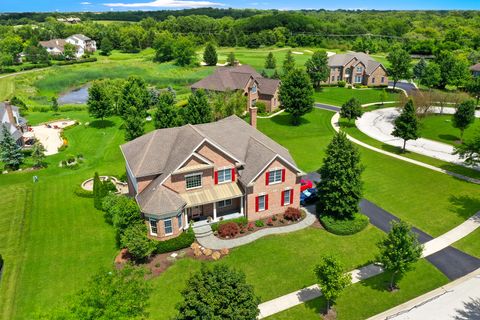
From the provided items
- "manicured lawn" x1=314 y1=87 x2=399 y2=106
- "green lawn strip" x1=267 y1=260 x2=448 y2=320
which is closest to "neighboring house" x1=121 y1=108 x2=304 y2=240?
"green lawn strip" x1=267 y1=260 x2=448 y2=320

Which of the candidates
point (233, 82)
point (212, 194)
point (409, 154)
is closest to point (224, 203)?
point (212, 194)

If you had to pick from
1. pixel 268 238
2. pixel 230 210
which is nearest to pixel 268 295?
pixel 268 238

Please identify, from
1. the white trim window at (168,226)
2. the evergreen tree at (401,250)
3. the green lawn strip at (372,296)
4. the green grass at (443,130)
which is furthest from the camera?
the green grass at (443,130)

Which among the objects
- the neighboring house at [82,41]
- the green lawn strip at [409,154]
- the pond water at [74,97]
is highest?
the neighboring house at [82,41]

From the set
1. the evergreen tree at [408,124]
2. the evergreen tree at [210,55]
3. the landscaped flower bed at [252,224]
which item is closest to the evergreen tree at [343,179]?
the landscaped flower bed at [252,224]

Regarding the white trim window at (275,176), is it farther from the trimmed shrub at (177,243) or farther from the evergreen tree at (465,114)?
the evergreen tree at (465,114)

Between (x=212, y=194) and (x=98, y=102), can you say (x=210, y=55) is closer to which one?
(x=98, y=102)

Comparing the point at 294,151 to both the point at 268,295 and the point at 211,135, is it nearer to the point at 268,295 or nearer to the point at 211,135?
the point at 211,135
